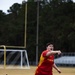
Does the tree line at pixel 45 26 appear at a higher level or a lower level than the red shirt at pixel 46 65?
higher

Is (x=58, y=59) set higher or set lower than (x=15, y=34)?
lower

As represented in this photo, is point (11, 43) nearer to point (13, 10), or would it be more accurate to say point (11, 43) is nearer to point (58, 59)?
point (58, 59)

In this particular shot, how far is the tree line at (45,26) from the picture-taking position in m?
47.5

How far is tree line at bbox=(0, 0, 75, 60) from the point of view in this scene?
1870 inches

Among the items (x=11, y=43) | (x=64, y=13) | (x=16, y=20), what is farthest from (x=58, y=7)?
(x=11, y=43)

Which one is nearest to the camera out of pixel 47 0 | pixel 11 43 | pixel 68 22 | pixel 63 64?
pixel 63 64

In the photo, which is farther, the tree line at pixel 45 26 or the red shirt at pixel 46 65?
the tree line at pixel 45 26

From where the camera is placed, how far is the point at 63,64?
42938 millimetres

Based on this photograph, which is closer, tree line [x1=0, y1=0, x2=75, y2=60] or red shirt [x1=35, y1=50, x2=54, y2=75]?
red shirt [x1=35, y1=50, x2=54, y2=75]

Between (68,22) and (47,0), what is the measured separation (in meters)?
6.65

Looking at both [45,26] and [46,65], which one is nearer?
[46,65]

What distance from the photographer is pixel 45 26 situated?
2034 inches

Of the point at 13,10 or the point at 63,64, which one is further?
the point at 13,10

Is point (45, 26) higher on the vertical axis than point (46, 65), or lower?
higher
